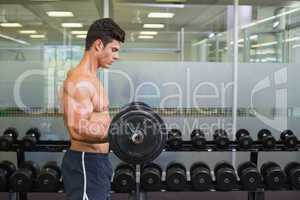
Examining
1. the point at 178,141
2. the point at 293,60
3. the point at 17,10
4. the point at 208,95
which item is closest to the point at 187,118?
the point at 208,95

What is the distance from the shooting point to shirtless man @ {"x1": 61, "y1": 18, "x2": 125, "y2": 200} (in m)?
1.72

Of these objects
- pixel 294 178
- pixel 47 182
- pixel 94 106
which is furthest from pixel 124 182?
pixel 94 106

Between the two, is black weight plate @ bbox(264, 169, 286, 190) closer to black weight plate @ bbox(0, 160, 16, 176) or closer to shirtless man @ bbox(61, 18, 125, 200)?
shirtless man @ bbox(61, 18, 125, 200)

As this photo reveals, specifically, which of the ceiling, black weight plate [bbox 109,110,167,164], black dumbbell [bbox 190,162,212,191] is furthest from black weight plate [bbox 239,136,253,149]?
black weight plate [bbox 109,110,167,164]

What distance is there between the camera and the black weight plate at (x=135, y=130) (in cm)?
176

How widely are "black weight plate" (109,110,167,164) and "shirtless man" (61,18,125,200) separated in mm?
52

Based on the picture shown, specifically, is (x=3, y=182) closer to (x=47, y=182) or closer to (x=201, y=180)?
(x=47, y=182)

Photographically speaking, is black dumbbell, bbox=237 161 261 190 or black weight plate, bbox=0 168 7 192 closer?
black weight plate, bbox=0 168 7 192

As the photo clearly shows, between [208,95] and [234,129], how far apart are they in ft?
1.45

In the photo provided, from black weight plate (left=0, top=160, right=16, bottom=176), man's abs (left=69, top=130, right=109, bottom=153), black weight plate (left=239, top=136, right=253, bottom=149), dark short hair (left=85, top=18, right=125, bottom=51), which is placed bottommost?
black weight plate (left=0, top=160, right=16, bottom=176)

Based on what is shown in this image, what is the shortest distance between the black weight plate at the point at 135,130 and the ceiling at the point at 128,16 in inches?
99.2

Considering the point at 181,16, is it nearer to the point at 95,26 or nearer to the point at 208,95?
the point at 208,95

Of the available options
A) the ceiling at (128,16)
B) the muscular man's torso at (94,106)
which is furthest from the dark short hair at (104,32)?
the ceiling at (128,16)

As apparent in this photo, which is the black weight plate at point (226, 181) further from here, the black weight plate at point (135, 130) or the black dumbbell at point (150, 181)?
the black weight plate at point (135, 130)
